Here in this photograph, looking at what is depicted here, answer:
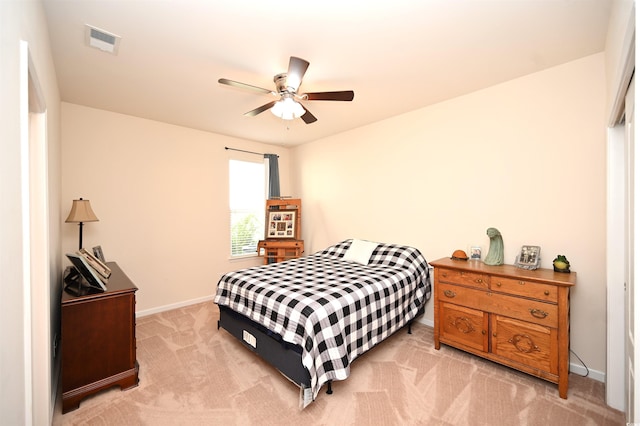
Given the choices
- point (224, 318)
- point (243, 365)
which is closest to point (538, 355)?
point (243, 365)

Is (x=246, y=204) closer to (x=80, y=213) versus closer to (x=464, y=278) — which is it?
(x=80, y=213)

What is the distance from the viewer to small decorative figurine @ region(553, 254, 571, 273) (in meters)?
2.24

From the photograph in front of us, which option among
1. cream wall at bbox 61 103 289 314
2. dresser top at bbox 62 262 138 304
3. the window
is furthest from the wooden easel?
dresser top at bbox 62 262 138 304

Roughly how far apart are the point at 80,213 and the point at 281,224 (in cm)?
245

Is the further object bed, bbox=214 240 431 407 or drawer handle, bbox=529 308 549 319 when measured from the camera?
drawer handle, bbox=529 308 549 319

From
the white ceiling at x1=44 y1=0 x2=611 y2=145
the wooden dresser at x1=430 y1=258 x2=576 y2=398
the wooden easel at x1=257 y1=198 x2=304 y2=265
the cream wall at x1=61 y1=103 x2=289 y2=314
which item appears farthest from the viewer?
the wooden easel at x1=257 y1=198 x2=304 y2=265

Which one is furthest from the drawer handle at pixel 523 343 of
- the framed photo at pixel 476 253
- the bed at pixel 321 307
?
the bed at pixel 321 307

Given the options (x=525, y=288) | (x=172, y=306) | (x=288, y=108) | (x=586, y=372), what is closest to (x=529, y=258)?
(x=525, y=288)

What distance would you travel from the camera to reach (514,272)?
2.29m

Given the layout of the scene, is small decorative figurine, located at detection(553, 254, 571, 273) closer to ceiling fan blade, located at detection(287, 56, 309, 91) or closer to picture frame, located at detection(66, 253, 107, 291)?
ceiling fan blade, located at detection(287, 56, 309, 91)

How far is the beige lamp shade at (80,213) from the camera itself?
9.14ft

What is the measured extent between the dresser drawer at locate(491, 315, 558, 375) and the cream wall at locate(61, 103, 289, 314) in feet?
11.7

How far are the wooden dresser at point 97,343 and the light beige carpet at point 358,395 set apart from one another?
0.11 meters

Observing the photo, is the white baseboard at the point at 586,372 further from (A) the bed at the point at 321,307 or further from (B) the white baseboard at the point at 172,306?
(B) the white baseboard at the point at 172,306
